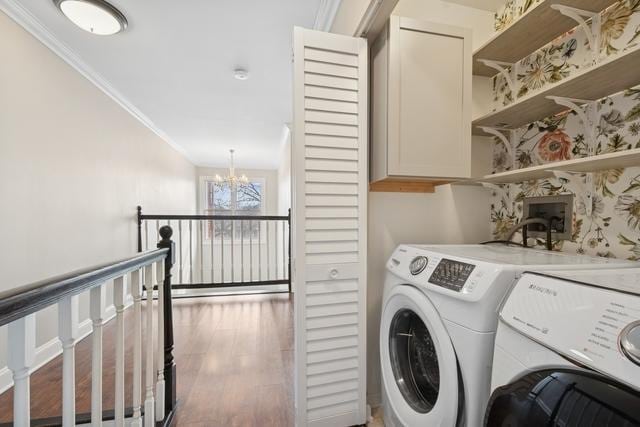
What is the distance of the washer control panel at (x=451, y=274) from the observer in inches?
36.6

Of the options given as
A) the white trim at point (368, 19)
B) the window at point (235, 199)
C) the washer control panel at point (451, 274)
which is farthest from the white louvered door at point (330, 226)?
the window at point (235, 199)

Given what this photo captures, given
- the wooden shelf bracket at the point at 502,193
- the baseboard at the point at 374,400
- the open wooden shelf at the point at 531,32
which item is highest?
the open wooden shelf at the point at 531,32

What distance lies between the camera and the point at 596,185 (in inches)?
48.5

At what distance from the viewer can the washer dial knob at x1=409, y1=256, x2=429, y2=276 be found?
113cm

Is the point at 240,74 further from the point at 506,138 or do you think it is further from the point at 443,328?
the point at 443,328

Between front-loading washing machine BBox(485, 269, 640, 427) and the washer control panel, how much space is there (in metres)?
0.16

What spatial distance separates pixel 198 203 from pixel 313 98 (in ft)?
21.5

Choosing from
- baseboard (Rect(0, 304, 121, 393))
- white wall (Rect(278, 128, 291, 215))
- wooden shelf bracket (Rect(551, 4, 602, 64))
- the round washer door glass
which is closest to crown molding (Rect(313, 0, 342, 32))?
wooden shelf bracket (Rect(551, 4, 602, 64))

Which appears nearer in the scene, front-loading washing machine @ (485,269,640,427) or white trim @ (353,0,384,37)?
front-loading washing machine @ (485,269,640,427)

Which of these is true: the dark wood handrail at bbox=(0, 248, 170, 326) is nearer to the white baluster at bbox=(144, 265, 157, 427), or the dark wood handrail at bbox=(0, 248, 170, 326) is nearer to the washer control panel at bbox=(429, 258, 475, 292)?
the white baluster at bbox=(144, 265, 157, 427)

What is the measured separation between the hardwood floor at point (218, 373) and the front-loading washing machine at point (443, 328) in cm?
69

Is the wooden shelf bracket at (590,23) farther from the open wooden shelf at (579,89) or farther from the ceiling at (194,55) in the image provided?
the ceiling at (194,55)

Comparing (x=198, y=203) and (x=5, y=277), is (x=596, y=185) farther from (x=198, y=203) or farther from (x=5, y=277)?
(x=198, y=203)

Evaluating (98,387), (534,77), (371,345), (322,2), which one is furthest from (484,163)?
(98,387)
